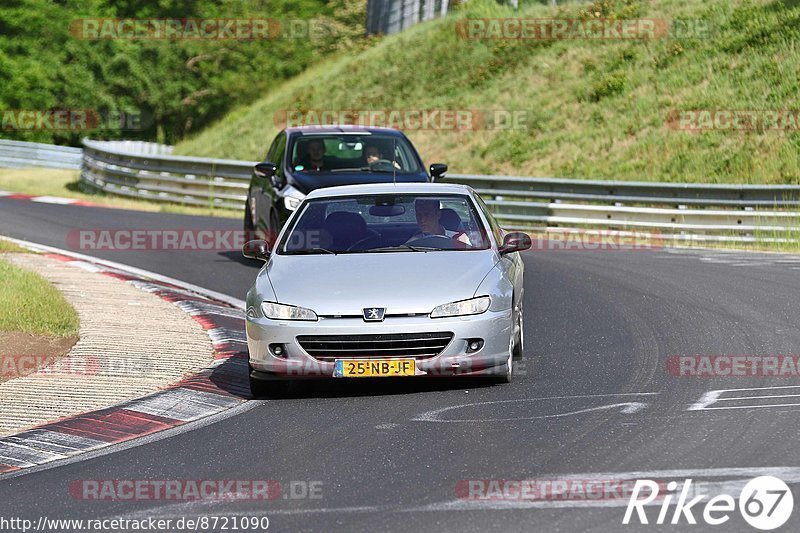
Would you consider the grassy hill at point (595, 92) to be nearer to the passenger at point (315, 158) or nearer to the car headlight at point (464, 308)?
the passenger at point (315, 158)

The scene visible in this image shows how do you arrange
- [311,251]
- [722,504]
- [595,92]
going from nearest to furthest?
1. [722,504]
2. [311,251]
3. [595,92]

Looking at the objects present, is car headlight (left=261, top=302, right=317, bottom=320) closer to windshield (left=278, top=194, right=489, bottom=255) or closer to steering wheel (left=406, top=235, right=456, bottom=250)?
windshield (left=278, top=194, right=489, bottom=255)

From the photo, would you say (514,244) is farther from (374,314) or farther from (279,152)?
(279,152)

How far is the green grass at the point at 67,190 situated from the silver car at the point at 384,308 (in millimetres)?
16829

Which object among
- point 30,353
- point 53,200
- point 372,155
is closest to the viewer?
point 30,353

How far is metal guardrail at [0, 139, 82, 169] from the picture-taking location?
44.6 meters

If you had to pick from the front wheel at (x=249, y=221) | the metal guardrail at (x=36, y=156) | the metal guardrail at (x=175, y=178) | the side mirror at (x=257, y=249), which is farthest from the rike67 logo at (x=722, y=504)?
the metal guardrail at (x=36, y=156)

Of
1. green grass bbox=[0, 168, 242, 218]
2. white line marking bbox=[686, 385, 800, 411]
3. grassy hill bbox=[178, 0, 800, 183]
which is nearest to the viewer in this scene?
white line marking bbox=[686, 385, 800, 411]

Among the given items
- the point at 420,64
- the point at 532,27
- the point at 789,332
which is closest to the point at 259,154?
the point at 420,64

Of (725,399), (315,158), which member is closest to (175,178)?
(315,158)

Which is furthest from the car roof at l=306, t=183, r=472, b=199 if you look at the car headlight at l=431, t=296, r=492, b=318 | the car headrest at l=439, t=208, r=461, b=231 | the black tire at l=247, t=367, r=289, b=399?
the black tire at l=247, t=367, r=289, b=399

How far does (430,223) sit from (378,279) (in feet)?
4.06

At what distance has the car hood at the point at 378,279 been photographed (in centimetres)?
905

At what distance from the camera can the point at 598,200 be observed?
945 inches
